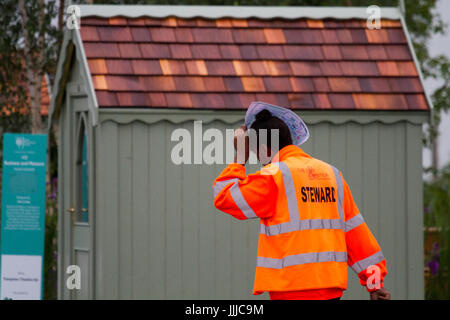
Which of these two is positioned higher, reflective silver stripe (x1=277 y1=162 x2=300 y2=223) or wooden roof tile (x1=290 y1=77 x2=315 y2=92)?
wooden roof tile (x1=290 y1=77 x2=315 y2=92)

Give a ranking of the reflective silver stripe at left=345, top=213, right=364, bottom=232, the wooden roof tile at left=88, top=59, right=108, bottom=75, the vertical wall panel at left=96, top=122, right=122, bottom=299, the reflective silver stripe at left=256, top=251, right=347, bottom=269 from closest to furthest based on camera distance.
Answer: the reflective silver stripe at left=256, top=251, right=347, bottom=269 → the reflective silver stripe at left=345, top=213, right=364, bottom=232 → the vertical wall panel at left=96, top=122, right=122, bottom=299 → the wooden roof tile at left=88, top=59, right=108, bottom=75

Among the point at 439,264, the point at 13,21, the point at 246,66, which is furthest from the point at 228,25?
the point at 13,21

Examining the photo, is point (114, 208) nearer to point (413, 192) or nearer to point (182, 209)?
point (182, 209)

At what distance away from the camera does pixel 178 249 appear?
845 centimetres

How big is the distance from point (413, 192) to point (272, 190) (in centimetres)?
419

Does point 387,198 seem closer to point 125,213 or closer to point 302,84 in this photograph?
point 302,84

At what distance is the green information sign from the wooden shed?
1.36 feet

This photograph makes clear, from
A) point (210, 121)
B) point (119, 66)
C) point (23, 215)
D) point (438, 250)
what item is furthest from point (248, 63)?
point (438, 250)

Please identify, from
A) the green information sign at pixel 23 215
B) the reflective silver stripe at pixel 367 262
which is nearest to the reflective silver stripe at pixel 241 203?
the reflective silver stripe at pixel 367 262

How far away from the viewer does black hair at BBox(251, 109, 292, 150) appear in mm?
4941

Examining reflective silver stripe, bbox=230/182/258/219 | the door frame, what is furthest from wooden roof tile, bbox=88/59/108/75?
reflective silver stripe, bbox=230/182/258/219

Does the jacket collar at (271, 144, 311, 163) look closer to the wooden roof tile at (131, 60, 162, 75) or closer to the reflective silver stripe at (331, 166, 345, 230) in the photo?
the reflective silver stripe at (331, 166, 345, 230)

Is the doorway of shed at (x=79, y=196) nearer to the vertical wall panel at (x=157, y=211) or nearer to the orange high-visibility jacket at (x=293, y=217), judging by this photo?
the vertical wall panel at (x=157, y=211)

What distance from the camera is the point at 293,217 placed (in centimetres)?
481
